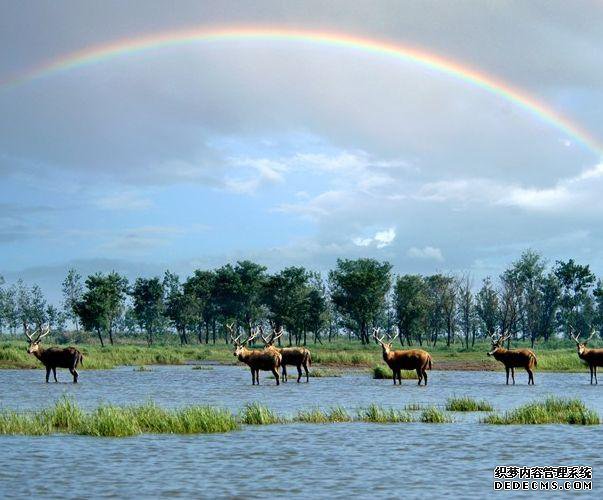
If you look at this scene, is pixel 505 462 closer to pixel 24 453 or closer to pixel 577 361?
pixel 24 453

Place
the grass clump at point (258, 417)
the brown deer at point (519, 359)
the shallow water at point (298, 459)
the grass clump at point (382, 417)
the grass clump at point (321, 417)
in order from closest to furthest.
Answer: the shallow water at point (298, 459)
the grass clump at point (258, 417)
the grass clump at point (321, 417)
the grass clump at point (382, 417)
the brown deer at point (519, 359)

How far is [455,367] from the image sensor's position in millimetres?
57719

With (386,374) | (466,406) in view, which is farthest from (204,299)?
(466,406)

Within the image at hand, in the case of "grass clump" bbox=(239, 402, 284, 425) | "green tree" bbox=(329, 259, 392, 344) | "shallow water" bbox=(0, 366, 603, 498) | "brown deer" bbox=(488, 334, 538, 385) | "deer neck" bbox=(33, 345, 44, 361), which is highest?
"green tree" bbox=(329, 259, 392, 344)

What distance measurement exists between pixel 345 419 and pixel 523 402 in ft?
30.1

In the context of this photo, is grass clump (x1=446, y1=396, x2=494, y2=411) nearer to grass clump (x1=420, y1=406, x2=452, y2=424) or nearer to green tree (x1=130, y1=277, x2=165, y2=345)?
grass clump (x1=420, y1=406, x2=452, y2=424)

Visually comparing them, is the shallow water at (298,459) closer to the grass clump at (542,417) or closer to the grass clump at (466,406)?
the grass clump at (542,417)

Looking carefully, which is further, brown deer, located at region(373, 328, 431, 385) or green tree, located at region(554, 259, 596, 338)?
green tree, located at region(554, 259, 596, 338)

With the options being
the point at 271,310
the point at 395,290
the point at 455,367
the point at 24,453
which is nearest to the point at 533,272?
the point at 395,290

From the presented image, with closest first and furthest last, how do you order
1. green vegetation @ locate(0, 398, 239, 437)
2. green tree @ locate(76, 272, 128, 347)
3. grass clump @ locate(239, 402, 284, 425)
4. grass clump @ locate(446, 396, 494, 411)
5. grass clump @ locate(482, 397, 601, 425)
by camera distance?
green vegetation @ locate(0, 398, 239, 437)
grass clump @ locate(239, 402, 284, 425)
grass clump @ locate(482, 397, 601, 425)
grass clump @ locate(446, 396, 494, 411)
green tree @ locate(76, 272, 128, 347)

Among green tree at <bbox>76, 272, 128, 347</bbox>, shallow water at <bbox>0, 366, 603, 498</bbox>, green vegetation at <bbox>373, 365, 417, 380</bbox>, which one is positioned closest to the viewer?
shallow water at <bbox>0, 366, 603, 498</bbox>

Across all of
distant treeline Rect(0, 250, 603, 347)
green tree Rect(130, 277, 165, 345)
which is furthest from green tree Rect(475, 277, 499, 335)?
green tree Rect(130, 277, 165, 345)

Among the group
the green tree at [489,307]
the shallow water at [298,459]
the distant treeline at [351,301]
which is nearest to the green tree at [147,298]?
the distant treeline at [351,301]

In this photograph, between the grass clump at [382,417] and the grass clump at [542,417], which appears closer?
the grass clump at [542,417]
